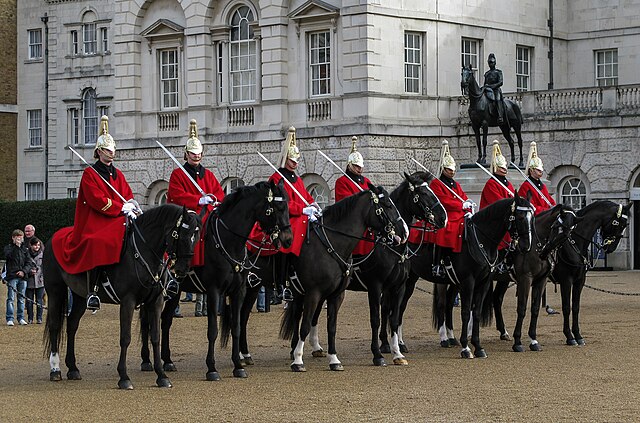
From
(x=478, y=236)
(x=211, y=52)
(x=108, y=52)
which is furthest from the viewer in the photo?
(x=108, y=52)

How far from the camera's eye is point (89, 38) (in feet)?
196

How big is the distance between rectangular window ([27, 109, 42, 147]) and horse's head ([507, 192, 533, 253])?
145 ft

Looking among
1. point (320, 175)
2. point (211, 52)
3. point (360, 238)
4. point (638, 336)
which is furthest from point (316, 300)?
point (211, 52)

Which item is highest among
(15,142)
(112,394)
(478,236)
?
(15,142)

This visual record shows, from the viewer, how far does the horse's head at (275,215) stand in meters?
16.2

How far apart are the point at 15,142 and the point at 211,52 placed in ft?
66.8

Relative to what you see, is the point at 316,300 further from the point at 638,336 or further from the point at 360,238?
the point at 638,336

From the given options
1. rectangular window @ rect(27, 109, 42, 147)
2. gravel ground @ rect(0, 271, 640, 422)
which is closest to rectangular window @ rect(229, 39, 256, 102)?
rectangular window @ rect(27, 109, 42, 147)

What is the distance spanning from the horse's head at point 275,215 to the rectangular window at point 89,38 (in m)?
44.5

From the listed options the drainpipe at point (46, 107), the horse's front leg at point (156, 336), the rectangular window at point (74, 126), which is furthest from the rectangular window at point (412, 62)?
the horse's front leg at point (156, 336)

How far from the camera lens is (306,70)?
4128cm

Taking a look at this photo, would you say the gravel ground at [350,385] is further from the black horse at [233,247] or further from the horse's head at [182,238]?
the horse's head at [182,238]

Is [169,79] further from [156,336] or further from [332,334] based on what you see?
[156,336]

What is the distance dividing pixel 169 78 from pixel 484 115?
12.0m
